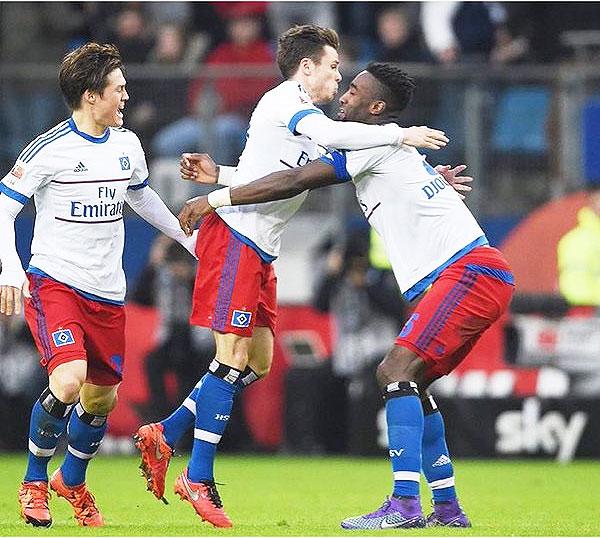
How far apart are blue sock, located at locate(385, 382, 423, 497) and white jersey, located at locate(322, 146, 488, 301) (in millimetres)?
580

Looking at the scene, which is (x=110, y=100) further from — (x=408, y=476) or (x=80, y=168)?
(x=408, y=476)

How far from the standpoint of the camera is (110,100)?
8617 mm

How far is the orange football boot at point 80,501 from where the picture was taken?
8.66 meters

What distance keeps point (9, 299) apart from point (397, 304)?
7.11 m

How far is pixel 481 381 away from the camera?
47.5ft

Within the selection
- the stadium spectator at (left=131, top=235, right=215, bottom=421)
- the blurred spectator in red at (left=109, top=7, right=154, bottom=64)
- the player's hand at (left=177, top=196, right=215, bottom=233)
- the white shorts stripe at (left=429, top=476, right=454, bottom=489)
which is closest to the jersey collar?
the player's hand at (left=177, top=196, right=215, bottom=233)

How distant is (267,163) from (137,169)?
0.75 m

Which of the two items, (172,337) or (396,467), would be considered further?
(172,337)

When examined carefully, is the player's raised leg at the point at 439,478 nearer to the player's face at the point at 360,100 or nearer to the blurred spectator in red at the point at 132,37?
the player's face at the point at 360,100

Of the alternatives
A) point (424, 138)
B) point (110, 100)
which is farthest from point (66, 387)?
point (424, 138)

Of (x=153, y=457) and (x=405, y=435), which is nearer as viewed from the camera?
(x=405, y=435)

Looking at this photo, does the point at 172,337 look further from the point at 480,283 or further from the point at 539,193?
the point at 480,283

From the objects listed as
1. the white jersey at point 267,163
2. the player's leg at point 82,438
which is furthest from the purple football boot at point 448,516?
the player's leg at point 82,438

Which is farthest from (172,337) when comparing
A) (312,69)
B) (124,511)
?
(312,69)
